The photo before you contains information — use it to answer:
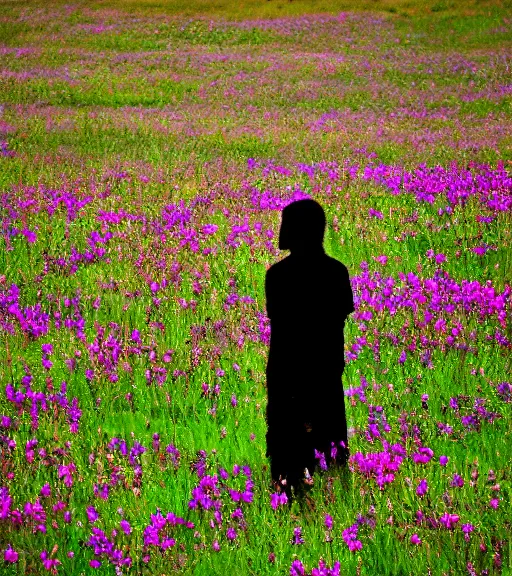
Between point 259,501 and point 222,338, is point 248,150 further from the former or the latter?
point 259,501

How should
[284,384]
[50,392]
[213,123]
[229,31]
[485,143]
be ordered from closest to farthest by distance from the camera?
1. [284,384]
2. [50,392]
3. [485,143]
4. [213,123]
5. [229,31]

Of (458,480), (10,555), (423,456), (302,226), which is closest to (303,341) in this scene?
(302,226)

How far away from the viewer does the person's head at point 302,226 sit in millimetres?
2844

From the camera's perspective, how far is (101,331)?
5148 millimetres

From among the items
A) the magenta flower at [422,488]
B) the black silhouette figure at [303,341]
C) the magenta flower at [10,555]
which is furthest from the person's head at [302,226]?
the magenta flower at [10,555]

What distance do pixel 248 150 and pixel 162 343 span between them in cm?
955

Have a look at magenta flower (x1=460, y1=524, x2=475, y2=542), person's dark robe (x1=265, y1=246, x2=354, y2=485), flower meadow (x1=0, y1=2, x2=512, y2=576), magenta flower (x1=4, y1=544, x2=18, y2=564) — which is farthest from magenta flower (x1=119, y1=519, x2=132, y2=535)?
magenta flower (x1=460, y1=524, x2=475, y2=542)

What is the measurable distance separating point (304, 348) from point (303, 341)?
0.03 m

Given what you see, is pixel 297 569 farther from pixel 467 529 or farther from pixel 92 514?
pixel 92 514

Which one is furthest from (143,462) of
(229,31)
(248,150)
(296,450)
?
(229,31)

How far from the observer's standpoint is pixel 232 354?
4867mm

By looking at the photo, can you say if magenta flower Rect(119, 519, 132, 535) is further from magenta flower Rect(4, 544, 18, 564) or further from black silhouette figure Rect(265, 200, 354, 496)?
black silhouette figure Rect(265, 200, 354, 496)

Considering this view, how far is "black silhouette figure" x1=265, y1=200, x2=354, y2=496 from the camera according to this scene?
2.97 metres

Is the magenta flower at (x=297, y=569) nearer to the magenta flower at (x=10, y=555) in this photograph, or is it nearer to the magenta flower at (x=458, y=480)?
the magenta flower at (x=458, y=480)
